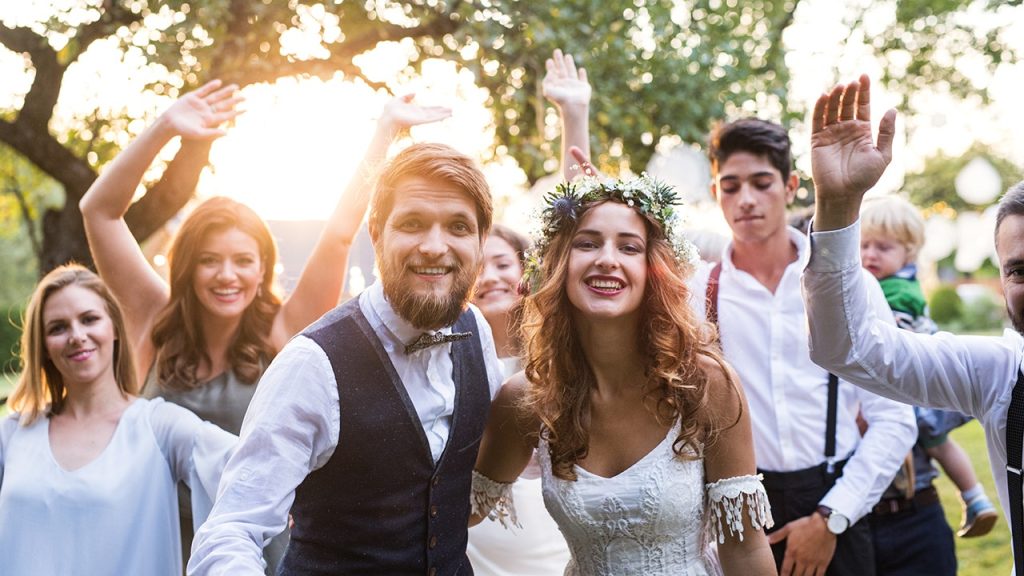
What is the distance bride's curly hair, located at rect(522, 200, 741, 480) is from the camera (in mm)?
2781

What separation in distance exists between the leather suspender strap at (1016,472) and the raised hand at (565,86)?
7.48 ft

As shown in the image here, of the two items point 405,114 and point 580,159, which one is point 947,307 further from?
point 405,114

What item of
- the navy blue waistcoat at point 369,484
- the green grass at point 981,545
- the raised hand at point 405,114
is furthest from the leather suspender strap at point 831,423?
the green grass at point 981,545

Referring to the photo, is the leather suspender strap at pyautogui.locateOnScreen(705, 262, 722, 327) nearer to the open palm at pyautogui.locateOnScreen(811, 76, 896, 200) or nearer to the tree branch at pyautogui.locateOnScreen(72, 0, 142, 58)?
the open palm at pyautogui.locateOnScreen(811, 76, 896, 200)

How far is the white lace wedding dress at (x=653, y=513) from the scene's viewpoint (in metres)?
2.72

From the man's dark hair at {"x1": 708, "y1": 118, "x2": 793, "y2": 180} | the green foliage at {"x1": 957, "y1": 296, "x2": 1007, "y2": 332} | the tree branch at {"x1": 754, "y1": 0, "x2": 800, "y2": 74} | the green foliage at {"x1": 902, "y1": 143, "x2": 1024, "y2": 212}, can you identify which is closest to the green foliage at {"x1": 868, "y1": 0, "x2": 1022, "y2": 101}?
the tree branch at {"x1": 754, "y1": 0, "x2": 800, "y2": 74}

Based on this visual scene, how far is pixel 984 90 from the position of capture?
14.7 meters

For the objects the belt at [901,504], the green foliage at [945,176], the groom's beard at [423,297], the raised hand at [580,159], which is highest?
the green foliage at [945,176]

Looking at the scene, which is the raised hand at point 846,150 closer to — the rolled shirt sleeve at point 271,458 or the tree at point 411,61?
the rolled shirt sleeve at point 271,458

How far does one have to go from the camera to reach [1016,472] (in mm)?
2107

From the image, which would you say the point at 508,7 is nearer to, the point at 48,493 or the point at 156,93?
the point at 156,93

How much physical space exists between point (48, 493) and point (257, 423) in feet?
4.00

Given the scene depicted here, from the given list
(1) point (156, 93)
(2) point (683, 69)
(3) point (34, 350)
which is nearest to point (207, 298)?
(3) point (34, 350)

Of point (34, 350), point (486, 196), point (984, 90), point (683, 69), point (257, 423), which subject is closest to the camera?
point (257, 423)
